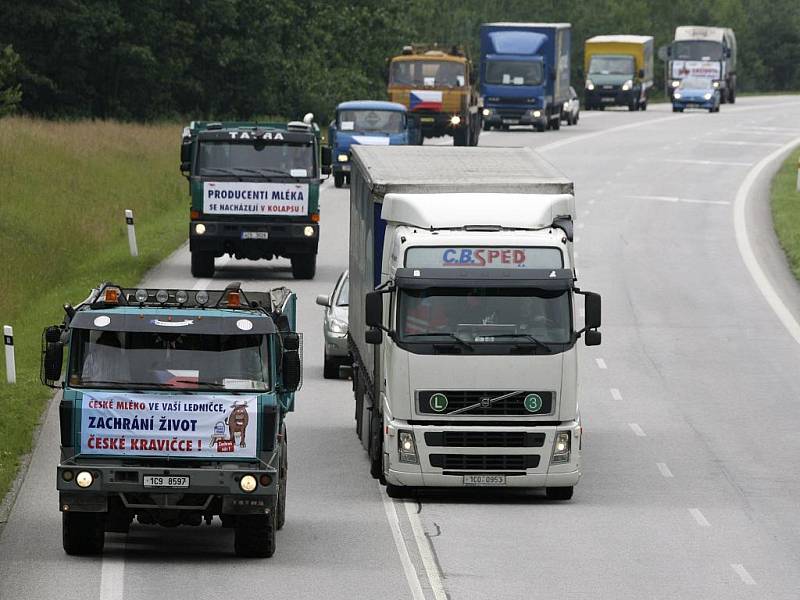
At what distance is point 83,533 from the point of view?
54.0ft

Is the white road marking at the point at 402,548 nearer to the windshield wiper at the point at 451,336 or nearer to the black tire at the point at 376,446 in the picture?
the black tire at the point at 376,446

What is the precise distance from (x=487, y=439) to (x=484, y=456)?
17cm

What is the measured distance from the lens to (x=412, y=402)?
1912 cm

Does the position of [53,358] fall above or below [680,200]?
above

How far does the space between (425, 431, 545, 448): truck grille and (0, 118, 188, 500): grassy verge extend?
4.39 m

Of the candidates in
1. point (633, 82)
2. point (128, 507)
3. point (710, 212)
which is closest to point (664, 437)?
point (128, 507)

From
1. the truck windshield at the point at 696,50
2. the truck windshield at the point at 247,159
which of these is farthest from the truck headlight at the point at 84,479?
the truck windshield at the point at 696,50

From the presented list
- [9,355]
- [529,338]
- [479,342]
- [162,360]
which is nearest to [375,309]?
[479,342]

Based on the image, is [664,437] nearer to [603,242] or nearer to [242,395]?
[242,395]

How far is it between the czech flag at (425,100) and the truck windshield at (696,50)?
1413 inches

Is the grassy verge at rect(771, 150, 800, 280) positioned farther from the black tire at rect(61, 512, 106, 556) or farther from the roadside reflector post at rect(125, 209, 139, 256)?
Result: the black tire at rect(61, 512, 106, 556)

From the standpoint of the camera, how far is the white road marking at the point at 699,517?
18.9 metres

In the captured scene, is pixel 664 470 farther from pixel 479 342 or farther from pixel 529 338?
pixel 479 342

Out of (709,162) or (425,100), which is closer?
(425,100)
